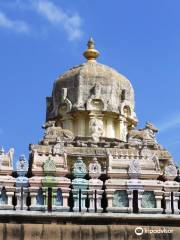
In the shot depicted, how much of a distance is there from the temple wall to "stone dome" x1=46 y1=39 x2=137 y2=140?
9.44 m

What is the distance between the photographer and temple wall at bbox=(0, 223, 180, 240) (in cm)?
1684

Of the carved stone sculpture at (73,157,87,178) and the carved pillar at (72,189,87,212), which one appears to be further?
the carved stone sculpture at (73,157,87,178)

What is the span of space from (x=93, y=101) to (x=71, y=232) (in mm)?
10597

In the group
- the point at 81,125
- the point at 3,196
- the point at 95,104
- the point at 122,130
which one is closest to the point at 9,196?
the point at 3,196

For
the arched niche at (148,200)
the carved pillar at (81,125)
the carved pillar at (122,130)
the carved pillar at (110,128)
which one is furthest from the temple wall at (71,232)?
the carved pillar at (122,130)

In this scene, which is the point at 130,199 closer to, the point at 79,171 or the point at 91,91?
the point at 79,171

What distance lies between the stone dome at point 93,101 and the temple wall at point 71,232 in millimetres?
9445

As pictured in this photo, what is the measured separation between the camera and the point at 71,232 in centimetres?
1698

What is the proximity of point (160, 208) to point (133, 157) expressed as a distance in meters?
1.79

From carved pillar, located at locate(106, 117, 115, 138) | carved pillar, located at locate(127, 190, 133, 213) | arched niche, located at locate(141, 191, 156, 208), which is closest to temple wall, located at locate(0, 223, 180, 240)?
carved pillar, located at locate(127, 190, 133, 213)

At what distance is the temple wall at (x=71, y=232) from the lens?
1684cm

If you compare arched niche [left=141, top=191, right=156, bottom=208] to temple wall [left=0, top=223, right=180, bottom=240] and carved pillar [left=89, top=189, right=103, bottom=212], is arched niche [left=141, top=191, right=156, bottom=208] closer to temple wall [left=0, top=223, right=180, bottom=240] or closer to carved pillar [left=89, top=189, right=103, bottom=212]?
temple wall [left=0, top=223, right=180, bottom=240]

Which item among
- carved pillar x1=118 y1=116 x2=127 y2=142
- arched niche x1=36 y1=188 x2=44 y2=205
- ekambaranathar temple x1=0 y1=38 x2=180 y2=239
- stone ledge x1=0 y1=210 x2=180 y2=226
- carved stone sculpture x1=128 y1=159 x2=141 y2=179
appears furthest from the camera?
carved pillar x1=118 y1=116 x2=127 y2=142

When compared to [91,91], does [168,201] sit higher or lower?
lower
